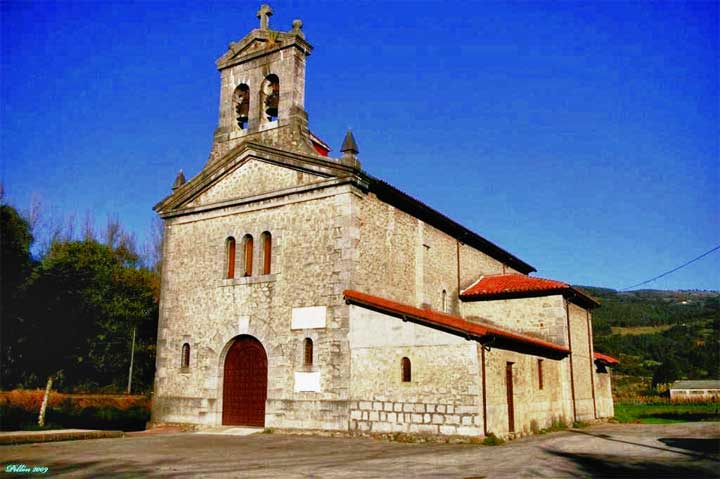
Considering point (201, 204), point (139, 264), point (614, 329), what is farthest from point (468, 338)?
point (614, 329)

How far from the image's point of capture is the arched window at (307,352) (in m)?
19.1

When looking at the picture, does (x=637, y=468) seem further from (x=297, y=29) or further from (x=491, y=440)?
(x=297, y=29)

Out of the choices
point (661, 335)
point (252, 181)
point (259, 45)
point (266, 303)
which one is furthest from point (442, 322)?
point (661, 335)

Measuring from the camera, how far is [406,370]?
1736 centimetres

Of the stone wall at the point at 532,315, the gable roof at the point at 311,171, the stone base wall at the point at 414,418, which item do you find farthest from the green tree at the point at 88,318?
the stone wall at the point at 532,315

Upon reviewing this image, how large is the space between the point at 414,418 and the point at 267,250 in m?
7.88

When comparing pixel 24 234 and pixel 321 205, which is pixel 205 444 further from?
pixel 24 234

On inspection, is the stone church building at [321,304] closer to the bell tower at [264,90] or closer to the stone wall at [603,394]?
the bell tower at [264,90]

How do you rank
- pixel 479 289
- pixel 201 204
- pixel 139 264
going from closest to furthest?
pixel 201 204
pixel 479 289
pixel 139 264

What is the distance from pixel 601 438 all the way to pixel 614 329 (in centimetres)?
9192

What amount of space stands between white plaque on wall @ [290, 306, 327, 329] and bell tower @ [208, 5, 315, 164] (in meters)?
5.32

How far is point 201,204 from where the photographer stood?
2322 cm

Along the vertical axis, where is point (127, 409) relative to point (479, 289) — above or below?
below

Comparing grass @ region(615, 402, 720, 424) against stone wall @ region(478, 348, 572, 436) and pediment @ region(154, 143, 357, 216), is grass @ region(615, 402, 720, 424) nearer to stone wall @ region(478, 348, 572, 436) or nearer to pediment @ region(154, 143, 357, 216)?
stone wall @ region(478, 348, 572, 436)
